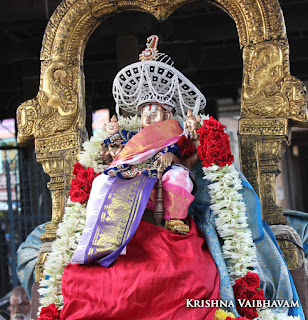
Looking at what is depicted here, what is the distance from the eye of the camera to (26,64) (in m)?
11.4

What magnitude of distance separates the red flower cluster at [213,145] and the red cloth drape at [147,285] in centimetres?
68

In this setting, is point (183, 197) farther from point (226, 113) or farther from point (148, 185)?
point (226, 113)

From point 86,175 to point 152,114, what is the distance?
796 millimetres

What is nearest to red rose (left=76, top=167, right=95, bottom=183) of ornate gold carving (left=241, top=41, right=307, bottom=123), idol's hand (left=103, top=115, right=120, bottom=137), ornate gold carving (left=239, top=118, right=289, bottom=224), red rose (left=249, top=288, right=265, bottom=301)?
idol's hand (left=103, top=115, right=120, bottom=137)

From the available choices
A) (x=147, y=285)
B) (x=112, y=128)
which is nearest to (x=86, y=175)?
(x=112, y=128)

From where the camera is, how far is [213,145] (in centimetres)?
434

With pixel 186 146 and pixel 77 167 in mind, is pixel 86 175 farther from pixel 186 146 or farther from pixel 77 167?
pixel 186 146

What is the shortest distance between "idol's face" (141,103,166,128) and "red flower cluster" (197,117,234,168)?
0.59 m

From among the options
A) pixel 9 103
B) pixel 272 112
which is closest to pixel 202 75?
pixel 9 103

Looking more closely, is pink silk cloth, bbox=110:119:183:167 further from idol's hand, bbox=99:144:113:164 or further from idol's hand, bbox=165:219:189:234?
idol's hand, bbox=165:219:189:234

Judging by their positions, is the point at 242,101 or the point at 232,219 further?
the point at 242,101

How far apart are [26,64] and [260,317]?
863 cm

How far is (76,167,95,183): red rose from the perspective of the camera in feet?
15.3

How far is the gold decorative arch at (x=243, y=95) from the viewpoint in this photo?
4.91m
